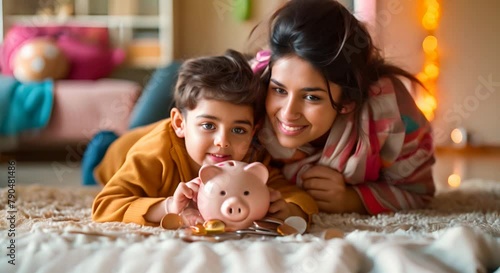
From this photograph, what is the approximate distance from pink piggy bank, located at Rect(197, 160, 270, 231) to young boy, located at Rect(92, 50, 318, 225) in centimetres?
4

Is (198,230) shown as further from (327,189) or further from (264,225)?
(327,189)

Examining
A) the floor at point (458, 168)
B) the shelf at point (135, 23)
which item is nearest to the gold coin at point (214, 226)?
the floor at point (458, 168)

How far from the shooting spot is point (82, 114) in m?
2.21

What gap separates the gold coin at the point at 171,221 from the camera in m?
0.80

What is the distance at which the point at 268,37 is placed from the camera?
0.97 meters

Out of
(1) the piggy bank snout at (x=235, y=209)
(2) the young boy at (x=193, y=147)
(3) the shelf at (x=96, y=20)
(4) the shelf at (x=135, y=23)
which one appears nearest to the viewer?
(1) the piggy bank snout at (x=235, y=209)

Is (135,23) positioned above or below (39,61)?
above

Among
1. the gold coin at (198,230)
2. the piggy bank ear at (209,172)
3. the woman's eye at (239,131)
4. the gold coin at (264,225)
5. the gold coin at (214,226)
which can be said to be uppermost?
the woman's eye at (239,131)

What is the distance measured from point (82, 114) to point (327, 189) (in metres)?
1.42

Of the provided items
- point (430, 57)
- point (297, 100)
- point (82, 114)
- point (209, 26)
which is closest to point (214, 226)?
point (297, 100)

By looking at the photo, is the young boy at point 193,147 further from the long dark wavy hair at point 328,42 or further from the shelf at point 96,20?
the shelf at point 96,20

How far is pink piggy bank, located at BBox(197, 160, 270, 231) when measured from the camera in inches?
29.3

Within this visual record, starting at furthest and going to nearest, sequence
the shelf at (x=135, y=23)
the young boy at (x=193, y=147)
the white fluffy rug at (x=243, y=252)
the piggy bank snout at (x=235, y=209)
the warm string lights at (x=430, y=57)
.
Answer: the shelf at (x=135, y=23) < the warm string lights at (x=430, y=57) < the young boy at (x=193, y=147) < the piggy bank snout at (x=235, y=209) < the white fluffy rug at (x=243, y=252)

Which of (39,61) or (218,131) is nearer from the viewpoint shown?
(218,131)
